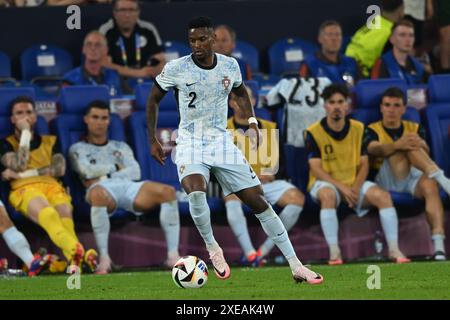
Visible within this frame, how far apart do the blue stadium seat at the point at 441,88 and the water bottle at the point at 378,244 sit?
1.80 meters

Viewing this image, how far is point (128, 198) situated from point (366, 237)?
2.67 m

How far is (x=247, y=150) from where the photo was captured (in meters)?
14.0

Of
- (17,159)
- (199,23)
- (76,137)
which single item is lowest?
(17,159)

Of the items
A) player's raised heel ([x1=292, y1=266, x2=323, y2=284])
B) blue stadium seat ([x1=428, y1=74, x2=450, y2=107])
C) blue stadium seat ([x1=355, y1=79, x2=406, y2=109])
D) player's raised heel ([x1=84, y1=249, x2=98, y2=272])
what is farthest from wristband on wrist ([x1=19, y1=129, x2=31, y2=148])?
blue stadium seat ([x1=428, y1=74, x2=450, y2=107])

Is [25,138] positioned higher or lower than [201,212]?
higher

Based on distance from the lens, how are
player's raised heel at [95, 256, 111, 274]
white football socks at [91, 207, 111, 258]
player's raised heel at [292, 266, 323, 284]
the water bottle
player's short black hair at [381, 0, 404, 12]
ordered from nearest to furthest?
player's raised heel at [292, 266, 323, 284]
player's raised heel at [95, 256, 111, 274]
white football socks at [91, 207, 111, 258]
the water bottle
player's short black hair at [381, 0, 404, 12]

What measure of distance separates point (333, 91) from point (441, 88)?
5.52ft

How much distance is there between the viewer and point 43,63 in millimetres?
15977

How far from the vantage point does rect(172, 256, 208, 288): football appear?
34.7 ft

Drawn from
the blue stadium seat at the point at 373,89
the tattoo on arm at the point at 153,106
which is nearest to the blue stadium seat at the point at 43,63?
the blue stadium seat at the point at 373,89

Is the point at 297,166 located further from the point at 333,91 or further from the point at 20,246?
the point at 20,246

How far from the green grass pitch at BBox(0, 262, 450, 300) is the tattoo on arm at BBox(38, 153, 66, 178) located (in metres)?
1.31

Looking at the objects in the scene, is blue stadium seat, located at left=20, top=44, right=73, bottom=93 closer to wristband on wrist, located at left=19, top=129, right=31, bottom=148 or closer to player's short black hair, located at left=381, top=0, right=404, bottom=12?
wristband on wrist, located at left=19, top=129, right=31, bottom=148

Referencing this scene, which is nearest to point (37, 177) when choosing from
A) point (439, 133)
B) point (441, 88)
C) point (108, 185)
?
point (108, 185)
